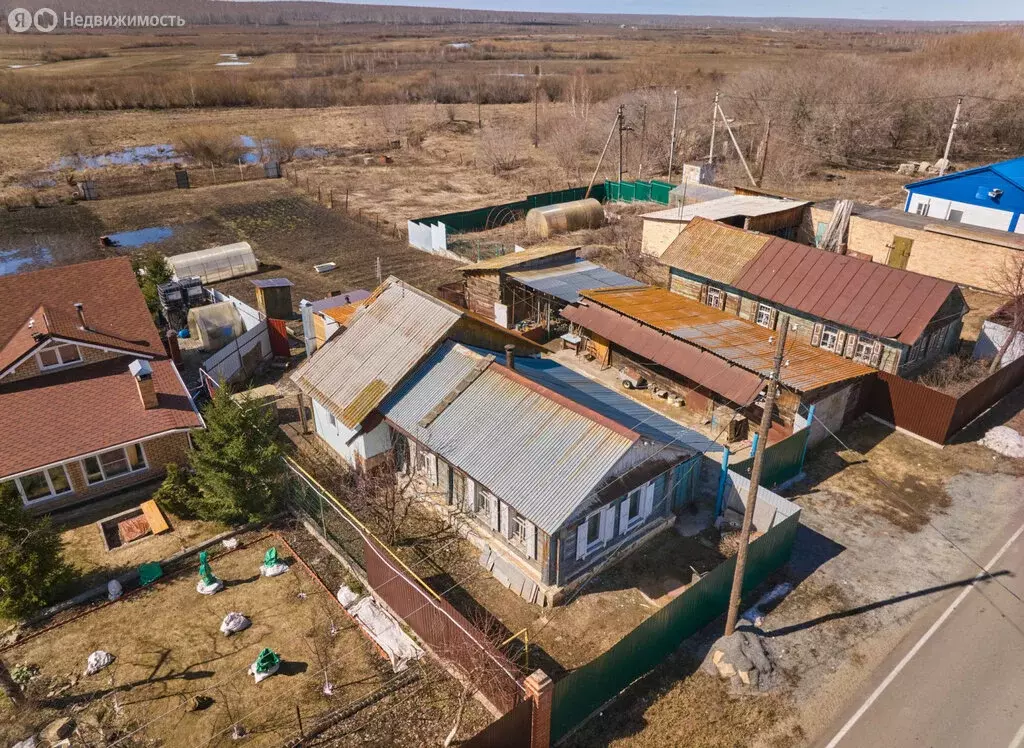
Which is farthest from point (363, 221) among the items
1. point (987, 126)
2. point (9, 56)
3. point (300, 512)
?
point (9, 56)

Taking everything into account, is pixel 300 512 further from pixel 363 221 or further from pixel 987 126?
pixel 987 126

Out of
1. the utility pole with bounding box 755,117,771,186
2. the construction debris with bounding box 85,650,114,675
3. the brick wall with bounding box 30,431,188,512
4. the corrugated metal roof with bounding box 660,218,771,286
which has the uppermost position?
the utility pole with bounding box 755,117,771,186

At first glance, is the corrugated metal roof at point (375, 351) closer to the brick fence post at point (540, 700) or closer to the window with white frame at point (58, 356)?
the window with white frame at point (58, 356)

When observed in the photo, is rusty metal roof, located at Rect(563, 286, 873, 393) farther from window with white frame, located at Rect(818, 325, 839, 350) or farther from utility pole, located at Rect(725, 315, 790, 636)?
utility pole, located at Rect(725, 315, 790, 636)

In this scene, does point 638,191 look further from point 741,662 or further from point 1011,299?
point 741,662

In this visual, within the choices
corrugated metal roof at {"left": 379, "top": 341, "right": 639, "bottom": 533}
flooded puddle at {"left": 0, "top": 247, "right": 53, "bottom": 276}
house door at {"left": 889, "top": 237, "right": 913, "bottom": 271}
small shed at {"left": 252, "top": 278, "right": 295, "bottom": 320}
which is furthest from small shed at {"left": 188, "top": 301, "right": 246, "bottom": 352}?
house door at {"left": 889, "top": 237, "right": 913, "bottom": 271}

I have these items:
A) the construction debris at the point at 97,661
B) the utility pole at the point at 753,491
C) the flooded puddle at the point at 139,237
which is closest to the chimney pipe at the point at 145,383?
the construction debris at the point at 97,661
